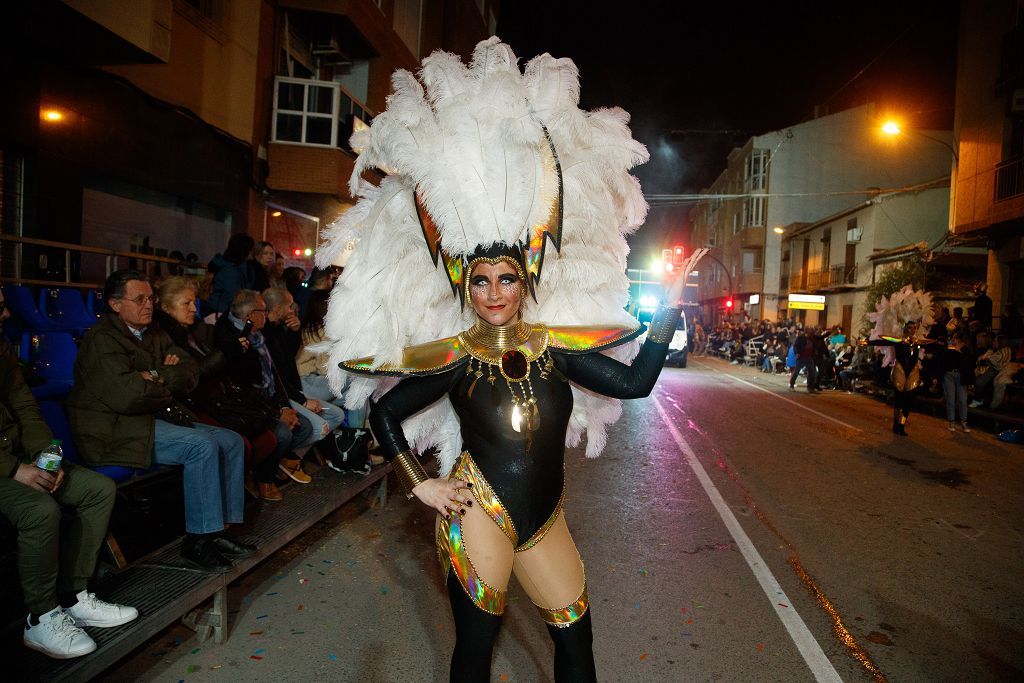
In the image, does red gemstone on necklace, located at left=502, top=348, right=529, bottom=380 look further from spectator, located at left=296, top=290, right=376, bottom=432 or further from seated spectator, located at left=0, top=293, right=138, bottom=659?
spectator, located at left=296, top=290, right=376, bottom=432

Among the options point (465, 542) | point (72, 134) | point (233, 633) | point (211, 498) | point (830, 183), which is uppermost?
point (830, 183)

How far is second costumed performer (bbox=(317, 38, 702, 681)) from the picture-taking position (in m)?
2.43

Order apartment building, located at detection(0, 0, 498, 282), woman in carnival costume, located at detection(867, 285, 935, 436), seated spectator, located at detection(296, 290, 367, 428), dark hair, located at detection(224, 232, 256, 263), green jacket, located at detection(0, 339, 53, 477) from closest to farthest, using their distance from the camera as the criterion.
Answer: green jacket, located at detection(0, 339, 53, 477) < seated spectator, located at detection(296, 290, 367, 428) < dark hair, located at detection(224, 232, 256, 263) < apartment building, located at detection(0, 0, 498, 282) < woman in carnival costume, located at detection(867, 285, 935, 436)

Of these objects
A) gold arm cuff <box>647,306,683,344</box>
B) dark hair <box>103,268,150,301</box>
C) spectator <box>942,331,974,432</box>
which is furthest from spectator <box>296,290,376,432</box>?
spectator <box>942,331,974,432</box>

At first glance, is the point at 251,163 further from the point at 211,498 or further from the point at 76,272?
Result: the point at 211,498

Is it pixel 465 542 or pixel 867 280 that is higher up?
pixel 867 280

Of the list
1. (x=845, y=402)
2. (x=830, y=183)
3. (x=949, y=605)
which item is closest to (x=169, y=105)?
(x=949, y=605)

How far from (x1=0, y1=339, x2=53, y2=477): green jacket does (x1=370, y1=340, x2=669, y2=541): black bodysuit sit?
2.07m

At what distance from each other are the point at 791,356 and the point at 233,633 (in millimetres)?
22263

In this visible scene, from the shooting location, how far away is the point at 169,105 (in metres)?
10.1

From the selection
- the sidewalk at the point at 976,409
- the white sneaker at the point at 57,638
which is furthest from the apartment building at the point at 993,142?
the white sneaker at the point at 57,638

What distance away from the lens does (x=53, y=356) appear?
541 cm

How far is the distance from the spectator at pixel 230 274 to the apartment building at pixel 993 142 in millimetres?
19298

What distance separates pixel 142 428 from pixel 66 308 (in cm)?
286
